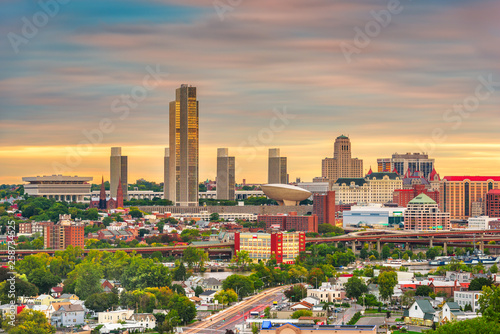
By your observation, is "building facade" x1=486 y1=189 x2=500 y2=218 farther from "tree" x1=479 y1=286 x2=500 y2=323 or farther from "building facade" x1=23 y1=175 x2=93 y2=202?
"tree" x1=479 y1=286 x2=500 y2=323

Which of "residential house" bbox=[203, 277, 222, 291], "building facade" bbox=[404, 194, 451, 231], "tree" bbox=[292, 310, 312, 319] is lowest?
"tree" bbox=[292, 310, 312, 319]

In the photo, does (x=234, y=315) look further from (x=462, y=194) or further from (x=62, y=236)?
(x=462, y=194)

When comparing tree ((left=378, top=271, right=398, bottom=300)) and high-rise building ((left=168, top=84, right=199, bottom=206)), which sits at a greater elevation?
high-rise building ((left=168, top=84, right=199, bottom=206))

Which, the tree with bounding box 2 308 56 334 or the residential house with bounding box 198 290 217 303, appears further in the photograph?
the residential house with bounding box 198 290 217 303

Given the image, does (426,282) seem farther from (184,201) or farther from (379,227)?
(184,201)

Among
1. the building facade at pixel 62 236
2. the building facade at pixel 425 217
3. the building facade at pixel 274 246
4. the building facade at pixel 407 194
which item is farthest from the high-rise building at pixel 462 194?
the building facade at pixel 62 236

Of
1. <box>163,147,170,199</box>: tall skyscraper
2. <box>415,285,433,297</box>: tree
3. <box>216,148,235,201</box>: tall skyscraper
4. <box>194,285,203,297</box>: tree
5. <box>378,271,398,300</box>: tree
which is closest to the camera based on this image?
<box>415,285,433,297</box>: tree

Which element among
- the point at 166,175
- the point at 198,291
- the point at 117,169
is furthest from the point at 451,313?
the point at 117,169

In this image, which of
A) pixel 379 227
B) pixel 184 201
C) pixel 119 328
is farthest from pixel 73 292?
pixel 184 201

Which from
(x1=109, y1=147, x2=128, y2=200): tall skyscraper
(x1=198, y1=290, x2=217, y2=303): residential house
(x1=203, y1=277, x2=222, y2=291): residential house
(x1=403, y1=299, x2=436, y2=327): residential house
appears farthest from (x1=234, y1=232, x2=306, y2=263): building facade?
(x1=109, y1=147, x2=128, y2=200): tall skyscraper
